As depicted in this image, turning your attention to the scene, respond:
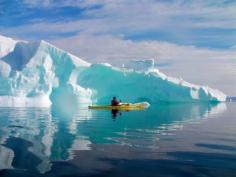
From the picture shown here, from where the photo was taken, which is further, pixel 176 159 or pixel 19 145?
pixel 19 145

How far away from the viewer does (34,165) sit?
802 centimetres

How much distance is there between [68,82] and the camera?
48375 millimetres

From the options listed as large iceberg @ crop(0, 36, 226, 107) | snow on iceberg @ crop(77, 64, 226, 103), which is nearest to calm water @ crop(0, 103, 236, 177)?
large iceberg @ crop(0, 36, 226, 107)

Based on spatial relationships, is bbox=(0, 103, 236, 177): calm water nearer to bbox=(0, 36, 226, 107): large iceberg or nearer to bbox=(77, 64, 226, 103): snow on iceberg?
bbox=(0, 36, 226, 107): large iceberg

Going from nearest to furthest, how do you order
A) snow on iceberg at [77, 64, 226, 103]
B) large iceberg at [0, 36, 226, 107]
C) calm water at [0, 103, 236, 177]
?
calm water at [0, 103, 236, 177]
large iceberg at [0, 36, 226, 107]
snow on iceberg at [77, 64, 226, 103]

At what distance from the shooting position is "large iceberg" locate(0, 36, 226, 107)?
151ft

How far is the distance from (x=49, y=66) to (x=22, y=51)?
180 inches

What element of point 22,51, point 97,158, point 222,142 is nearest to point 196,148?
point 222,142

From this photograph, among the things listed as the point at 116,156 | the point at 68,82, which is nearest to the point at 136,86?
the point at 68,82

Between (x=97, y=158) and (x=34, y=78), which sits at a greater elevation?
(x=34, y=78)

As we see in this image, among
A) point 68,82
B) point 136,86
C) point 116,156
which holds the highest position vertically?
point 68,82

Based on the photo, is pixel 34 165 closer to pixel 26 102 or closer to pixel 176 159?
pixel 176 159

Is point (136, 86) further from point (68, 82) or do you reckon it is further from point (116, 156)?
point (116, 156)

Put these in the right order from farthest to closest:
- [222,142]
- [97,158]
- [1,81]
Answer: [1,81], [222,142], [97,158]
